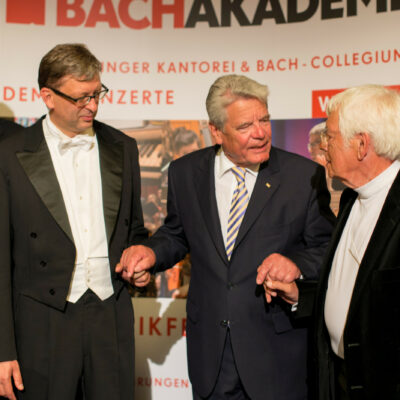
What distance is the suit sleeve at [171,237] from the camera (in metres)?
2.61

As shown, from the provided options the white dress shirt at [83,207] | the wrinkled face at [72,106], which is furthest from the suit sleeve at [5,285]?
the wrinkled face at [72,106]

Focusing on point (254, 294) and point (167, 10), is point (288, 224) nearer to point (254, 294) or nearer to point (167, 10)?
point (254, 294)

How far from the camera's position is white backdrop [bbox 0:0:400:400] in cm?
350

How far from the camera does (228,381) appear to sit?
241 centimetres

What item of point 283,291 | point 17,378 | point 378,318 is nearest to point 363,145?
point 378,318

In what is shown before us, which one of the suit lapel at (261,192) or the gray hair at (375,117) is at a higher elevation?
the gray hair at (375,117)

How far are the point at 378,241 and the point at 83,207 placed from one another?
4.03ft

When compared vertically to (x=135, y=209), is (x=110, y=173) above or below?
above

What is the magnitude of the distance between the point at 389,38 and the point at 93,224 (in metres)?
2.17

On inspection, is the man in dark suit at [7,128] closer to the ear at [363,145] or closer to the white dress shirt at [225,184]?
the white dress shirt at [225,184]

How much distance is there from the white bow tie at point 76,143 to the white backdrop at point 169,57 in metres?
1.25

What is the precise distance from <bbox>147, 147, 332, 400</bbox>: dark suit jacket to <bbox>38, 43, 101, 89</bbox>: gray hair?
0.74 metres

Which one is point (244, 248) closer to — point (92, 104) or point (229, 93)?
point (229, 93)

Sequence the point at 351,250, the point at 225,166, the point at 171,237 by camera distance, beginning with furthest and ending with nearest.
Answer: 1. the point at 171,237
2. the point at 225,166
3. the point at 351,250
